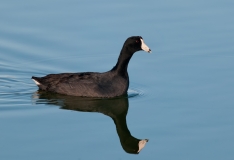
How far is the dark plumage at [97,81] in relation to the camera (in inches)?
564

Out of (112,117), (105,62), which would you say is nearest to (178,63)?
(105,62)

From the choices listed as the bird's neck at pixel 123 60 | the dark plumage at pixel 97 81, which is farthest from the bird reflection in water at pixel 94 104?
the bird's neck at pixel 123 60

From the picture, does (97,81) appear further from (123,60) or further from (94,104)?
(123,60)

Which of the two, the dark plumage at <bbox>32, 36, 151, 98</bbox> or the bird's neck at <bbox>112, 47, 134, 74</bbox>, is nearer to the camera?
the dark plumage at <bbox>32, 36, 151, 98</bbox>

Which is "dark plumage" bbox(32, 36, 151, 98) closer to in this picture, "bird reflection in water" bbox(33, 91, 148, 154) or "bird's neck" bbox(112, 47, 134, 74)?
"bird's neck" bbox(112, 47, 134, 74)

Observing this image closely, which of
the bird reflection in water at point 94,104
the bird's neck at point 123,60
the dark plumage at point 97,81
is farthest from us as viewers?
the bird's neck at point 123,60

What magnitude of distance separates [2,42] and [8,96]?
103 inches

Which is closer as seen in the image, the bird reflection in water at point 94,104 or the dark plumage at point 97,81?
the bird reflection in water at point 94,104

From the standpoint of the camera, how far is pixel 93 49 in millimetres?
16125

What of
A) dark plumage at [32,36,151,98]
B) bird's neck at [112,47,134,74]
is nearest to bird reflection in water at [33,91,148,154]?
dark plumage at [32,36,151,98]

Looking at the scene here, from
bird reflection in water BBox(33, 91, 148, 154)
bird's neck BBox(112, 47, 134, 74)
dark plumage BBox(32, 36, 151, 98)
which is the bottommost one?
bird reflection in water BBox(33, 91, 148, 154)

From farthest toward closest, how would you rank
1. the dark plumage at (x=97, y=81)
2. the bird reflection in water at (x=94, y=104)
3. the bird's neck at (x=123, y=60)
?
1. the bird's neck at (x=123, y=60)
2. the dark plumage at (x=97, y=81)
3. the bird reflection in water at (x=94, y=104)

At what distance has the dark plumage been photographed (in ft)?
47.0

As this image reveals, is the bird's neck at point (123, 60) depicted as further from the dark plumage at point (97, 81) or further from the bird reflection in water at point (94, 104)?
the bird reflection in water at point (94, 104)
